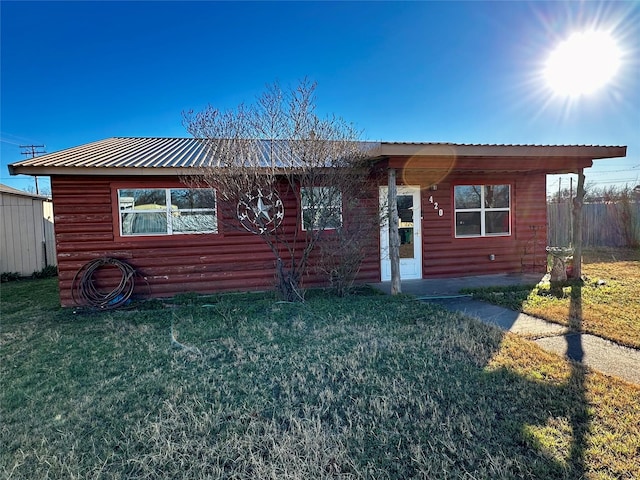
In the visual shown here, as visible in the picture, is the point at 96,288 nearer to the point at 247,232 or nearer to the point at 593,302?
the point at 247,232

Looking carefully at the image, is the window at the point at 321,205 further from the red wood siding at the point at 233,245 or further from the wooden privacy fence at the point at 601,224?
the wooden privacy fence at the point at 601,224

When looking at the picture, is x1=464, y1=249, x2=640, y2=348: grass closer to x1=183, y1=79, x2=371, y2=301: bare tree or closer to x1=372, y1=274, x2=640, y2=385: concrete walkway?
x1=372, y1=274, x2=640, y2=385: concrete walkway

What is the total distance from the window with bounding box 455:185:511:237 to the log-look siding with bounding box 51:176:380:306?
2.38 meters

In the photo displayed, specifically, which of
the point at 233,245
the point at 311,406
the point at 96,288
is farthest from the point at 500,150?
the point at 96,288

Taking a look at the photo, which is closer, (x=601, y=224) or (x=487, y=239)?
(x=487, y=239)

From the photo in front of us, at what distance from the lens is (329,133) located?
19.4 feet

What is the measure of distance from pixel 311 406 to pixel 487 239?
23.4ft

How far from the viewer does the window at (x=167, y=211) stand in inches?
271

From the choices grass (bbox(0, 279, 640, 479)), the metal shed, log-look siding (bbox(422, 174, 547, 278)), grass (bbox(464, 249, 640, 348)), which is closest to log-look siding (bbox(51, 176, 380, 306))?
log-look siding (bbox(422, 174, 547, 278))

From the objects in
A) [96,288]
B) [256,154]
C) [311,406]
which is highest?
[256,154]

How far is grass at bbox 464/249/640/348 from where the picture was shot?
14.6 feet

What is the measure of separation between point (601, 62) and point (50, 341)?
32.0 feet

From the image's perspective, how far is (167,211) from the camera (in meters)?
7.01

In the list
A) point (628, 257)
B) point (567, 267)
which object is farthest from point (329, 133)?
point (628, 257)
